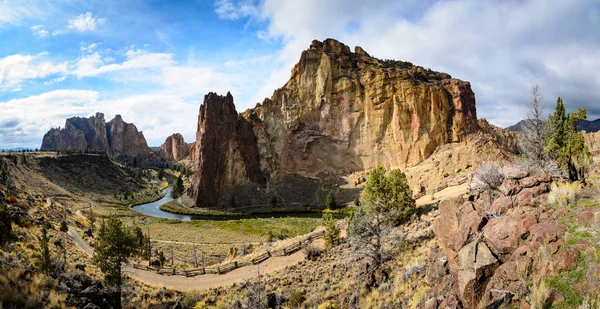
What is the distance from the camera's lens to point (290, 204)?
275 feet

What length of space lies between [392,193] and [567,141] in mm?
13176

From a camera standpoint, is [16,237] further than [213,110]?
No

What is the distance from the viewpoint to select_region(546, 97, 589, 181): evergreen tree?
14812 millimetres

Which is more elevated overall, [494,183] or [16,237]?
[494,183]

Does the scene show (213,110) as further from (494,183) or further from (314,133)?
(494,183)

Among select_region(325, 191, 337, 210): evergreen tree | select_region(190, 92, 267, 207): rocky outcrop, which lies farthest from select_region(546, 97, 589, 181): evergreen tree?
select_region(190, 92, 267, 207): rocky outcrop

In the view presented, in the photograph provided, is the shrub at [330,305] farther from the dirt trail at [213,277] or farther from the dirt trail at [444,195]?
the dirt trail at [444,195]

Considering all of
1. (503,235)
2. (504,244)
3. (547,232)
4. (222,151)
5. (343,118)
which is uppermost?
(343,118)

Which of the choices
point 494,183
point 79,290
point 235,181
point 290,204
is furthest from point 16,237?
point 235,181

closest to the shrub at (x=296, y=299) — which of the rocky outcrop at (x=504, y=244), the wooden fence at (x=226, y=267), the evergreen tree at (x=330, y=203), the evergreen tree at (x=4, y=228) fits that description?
the rocky outcrop at (x=504, y=244)

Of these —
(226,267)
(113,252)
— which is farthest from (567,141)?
(113,252)

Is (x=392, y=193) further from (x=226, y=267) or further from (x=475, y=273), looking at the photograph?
(x=475, y=273)

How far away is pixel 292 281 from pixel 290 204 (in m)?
63.4

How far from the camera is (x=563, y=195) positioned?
890cm
